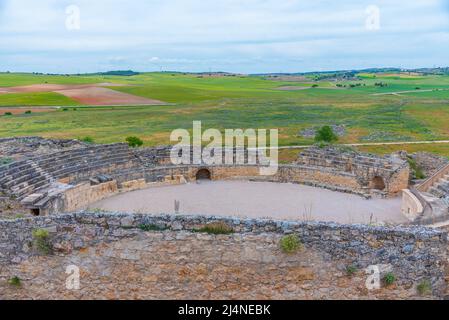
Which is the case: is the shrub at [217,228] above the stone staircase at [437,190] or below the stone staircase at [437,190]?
above

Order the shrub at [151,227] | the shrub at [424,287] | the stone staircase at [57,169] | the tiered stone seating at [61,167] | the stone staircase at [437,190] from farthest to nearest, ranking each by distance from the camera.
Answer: the tiered stone seating at [61,167] < the stone staircase at [57,169] < the stone staircase at [437,190] < the shrub at [151,227] < the shrub at [424,287]

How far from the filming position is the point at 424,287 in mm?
10117

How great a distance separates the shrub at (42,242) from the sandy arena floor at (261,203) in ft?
35.0

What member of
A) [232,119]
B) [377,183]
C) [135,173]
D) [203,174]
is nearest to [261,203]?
[203,174]

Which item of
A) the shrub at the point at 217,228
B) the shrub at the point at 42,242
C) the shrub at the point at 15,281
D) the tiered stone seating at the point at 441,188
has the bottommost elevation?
the tiered stone seating at the point at 441,188

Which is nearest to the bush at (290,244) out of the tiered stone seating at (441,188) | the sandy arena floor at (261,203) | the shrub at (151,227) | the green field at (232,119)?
the shrub at (151,227)

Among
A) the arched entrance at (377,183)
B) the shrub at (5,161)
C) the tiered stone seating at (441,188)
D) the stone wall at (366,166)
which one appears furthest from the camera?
the arched entrance at (377,183)

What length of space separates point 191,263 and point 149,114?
190ft

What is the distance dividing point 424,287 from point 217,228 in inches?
184

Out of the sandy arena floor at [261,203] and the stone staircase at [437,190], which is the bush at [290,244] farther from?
the stone staircase at [437,190]

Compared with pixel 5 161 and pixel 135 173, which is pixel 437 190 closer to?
pixel 135 173

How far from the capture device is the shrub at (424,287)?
10.1m

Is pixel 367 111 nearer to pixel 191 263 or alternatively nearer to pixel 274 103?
pixel 274 103

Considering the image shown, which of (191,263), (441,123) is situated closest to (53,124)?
(441,123)
